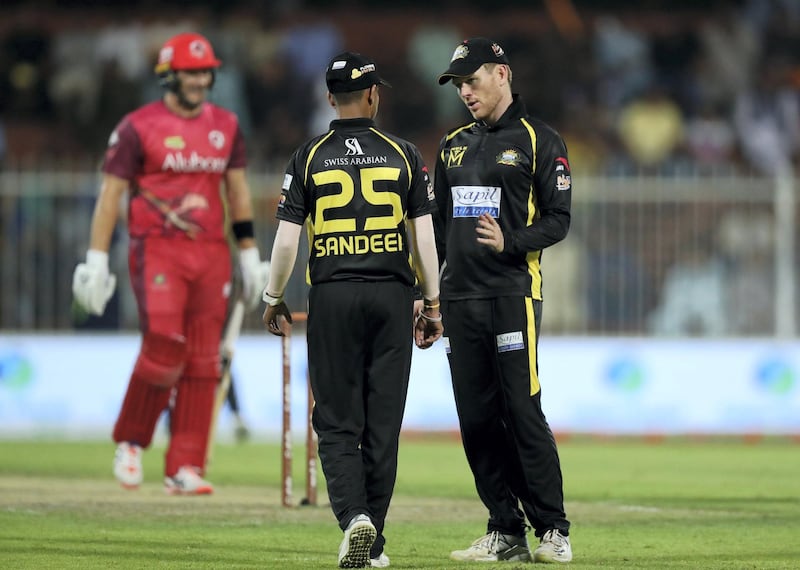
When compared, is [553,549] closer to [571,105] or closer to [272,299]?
[272,299]

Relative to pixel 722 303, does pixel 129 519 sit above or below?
below

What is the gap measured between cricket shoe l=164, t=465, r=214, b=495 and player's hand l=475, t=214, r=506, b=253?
3911mm

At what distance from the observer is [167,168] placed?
36.0 feet

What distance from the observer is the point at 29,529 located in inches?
353

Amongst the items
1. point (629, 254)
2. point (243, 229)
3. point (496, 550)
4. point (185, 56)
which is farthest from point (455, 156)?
point (629, 254)

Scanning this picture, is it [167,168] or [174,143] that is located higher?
[174,143]

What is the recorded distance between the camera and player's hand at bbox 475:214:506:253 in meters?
7.64

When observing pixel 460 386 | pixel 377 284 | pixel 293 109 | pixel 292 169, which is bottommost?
pixel 460 386

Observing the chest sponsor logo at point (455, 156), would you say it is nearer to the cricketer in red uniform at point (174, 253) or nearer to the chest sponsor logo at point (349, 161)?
the chest sponsor logo at point (349, 161)

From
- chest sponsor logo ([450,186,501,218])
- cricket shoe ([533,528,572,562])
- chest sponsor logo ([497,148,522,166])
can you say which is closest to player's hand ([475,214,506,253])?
chest sponsor logo ([450,186,501,218])

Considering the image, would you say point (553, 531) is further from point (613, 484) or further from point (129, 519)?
point (613, 484)

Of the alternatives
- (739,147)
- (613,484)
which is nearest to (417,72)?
(739,147)

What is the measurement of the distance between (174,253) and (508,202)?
3.67 m

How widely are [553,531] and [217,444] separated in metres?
8.71
